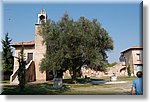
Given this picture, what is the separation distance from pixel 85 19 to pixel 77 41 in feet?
1.25

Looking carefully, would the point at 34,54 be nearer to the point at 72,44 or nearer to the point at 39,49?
the point at 39,49

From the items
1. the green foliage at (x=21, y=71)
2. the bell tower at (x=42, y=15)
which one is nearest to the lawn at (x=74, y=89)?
the green foliage at (x=21, y=71)

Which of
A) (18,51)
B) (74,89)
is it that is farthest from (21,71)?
(74,89)

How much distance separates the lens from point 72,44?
19.1 feet

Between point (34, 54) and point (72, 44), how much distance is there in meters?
0.64

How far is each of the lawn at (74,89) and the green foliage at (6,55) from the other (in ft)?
0.93

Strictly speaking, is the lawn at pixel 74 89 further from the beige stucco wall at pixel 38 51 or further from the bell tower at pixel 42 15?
the bell tower at pixel 42 15

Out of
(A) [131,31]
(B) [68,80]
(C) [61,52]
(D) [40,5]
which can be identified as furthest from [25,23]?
(A) [131,31]

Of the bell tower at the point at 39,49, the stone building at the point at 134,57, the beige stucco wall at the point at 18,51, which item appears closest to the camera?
the stone building at the point at 134,57

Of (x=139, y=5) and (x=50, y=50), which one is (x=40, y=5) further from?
(x=139, y=5)

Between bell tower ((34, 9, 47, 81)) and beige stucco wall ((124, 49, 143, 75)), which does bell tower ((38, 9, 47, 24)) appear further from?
beige stucco wall ((124, 49, 143, 75))

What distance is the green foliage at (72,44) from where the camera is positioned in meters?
5.76

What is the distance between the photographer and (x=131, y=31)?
565cm

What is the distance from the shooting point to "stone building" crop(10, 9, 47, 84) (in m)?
5.68
